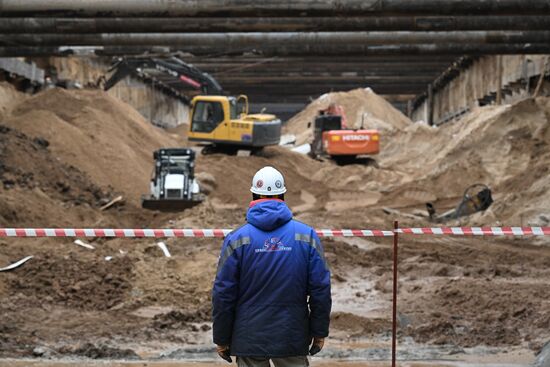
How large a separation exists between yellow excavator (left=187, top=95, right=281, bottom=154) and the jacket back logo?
24.3 metres

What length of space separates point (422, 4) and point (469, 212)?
25.0 ft

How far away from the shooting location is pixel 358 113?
44.5m

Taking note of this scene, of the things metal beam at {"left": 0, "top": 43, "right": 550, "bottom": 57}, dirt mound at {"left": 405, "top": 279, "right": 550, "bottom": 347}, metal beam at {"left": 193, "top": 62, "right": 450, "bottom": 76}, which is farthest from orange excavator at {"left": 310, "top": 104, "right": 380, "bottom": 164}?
dirt mound at {"left": 405, "top": 279, "right": 550, "bottom": 347}

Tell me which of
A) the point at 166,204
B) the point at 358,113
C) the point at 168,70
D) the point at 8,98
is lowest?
the point at 166,204

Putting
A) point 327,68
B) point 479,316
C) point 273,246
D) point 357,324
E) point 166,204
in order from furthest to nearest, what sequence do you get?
1. point 327,68
2. point 166,204
3. point 479,316
4. point 357,324
5. point 273,246

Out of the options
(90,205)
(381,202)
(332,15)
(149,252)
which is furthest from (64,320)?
(381,202)

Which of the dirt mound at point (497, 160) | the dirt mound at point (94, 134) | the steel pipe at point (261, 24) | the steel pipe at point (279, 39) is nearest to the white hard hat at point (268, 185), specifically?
the steel pipe at point (261, 24)

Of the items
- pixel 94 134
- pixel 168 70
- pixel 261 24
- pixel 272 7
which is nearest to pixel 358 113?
pixel 168 70

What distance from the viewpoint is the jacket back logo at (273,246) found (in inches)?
203

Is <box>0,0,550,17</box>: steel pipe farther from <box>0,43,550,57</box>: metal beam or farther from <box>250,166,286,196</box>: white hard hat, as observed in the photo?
<box>250,166,286,196</box>: white hard hat

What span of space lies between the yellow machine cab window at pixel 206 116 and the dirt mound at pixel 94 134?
5.84ft

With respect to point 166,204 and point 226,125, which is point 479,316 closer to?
point 166,204

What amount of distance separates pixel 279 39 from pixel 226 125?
14.3 meters

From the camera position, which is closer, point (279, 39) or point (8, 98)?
point (279, 39)
